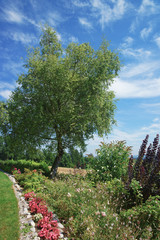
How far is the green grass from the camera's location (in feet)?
16.1

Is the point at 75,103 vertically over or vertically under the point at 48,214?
over

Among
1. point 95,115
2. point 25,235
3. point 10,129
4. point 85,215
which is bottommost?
point 25,235

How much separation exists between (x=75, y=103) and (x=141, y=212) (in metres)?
10.0

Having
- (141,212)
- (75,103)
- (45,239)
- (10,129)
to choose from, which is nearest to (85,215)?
(45,239)

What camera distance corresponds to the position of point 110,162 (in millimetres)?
9312

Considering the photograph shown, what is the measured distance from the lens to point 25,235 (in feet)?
15.9

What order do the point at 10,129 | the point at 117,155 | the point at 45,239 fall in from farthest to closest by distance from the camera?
the point at 10,129, the point at 117,155, the point at 45,239

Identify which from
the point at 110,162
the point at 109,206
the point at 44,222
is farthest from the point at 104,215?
the point at 110,162

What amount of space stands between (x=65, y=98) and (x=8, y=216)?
925 centimetres

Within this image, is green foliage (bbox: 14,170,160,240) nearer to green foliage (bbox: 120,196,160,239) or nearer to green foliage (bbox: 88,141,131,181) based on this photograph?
green foliage (bbox: 120,196,160,239)

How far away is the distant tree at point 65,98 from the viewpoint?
43.4 feet

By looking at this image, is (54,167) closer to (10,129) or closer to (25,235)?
(10,129)

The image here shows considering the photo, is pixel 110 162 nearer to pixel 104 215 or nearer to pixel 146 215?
pixel 146 215

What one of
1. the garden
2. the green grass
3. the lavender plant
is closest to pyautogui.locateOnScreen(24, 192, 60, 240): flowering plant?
→ the garden
